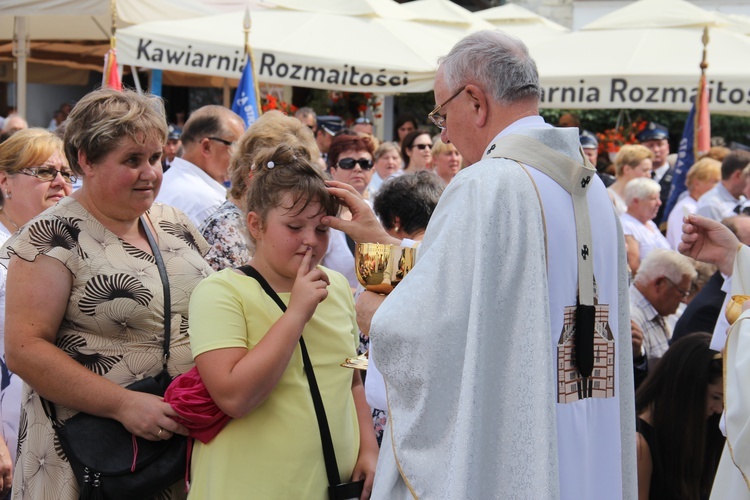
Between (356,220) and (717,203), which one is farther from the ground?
(717,203)

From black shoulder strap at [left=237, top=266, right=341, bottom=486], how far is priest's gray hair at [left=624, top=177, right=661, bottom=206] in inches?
228

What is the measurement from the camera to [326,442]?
2811 mm

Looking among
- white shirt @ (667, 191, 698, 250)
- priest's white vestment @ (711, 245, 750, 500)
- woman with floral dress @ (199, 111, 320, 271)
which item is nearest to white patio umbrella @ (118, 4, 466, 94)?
white shirt @ (667, 191, 698, 250)

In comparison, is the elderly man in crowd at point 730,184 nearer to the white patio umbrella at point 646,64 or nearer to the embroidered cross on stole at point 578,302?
the white patio umbrella at point 646,64

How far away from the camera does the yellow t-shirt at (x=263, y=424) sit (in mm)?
2746

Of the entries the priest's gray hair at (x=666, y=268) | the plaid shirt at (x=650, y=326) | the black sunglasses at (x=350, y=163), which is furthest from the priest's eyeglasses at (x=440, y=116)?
the black sunglasses at (x=350, y=163)

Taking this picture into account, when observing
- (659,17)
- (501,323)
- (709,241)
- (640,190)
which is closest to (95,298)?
(501,323)

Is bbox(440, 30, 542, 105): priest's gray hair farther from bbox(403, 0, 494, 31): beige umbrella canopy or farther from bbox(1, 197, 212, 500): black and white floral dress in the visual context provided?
bbox(403, 0, 494, 31): beige umbrella canopy

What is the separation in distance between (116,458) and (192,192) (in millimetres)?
2796

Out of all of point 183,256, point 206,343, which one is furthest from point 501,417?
point 183,256

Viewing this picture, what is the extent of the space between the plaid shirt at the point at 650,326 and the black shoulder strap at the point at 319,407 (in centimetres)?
334

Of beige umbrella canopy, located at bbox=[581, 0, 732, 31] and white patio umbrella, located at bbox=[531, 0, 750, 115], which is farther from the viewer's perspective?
beige umbrella canopy, located at bbox=[581, 0, 732, 31]

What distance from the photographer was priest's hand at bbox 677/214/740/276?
3660 mm

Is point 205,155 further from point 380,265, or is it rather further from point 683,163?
point 683,163
